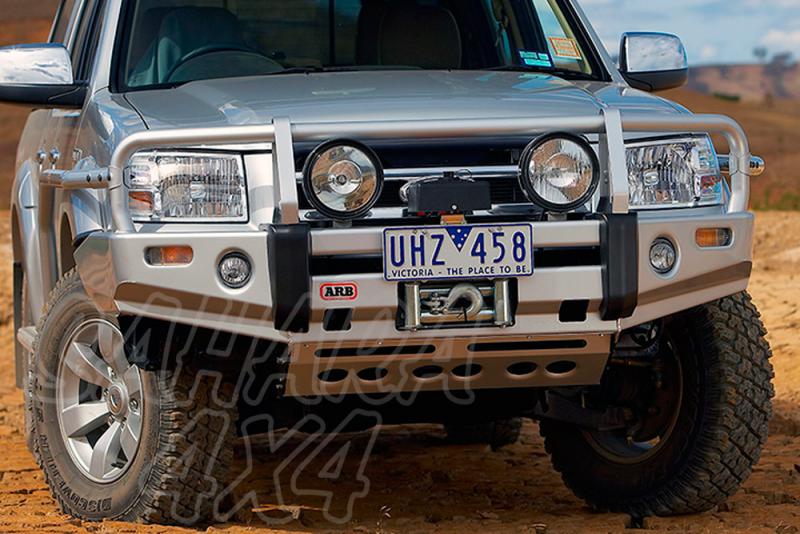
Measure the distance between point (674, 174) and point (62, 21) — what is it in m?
3.76

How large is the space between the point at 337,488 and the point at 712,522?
1556mm

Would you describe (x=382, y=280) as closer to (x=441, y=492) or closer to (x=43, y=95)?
(x=43, y=95)

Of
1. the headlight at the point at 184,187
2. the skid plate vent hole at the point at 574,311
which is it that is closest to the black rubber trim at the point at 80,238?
the headlight at the point at 184,187

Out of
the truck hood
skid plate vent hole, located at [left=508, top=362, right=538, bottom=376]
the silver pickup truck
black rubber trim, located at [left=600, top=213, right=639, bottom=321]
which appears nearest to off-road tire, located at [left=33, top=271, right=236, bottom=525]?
the silver pickup truck

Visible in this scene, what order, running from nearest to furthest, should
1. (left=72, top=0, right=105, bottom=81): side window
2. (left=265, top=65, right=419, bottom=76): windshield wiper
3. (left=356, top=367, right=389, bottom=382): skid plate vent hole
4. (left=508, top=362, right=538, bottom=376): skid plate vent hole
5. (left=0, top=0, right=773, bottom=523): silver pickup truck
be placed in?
(left=0, top=0, right=773, bottom=523): silver pickup truck
(left=356, top=367, right=389, bottom=382): skid plate vent hole
(left=508, top=362, right=538, bottom=376): skid plate vent hole
(left=265, top=65, right=419, bottom=76): windshield wiper
(left=72, top=0, right=105, bottom=81): side window

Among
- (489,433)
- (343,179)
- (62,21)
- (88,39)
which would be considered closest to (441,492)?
(489,433)

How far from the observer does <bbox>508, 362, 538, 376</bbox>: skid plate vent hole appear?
4.40m

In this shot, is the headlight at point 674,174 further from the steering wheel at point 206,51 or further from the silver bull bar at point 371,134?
the steering wheel at point 206,51

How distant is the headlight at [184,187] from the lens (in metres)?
4.12

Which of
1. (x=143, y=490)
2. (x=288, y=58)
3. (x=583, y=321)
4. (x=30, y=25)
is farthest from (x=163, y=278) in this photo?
(x=30, y=25)

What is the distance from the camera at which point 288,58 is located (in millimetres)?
5453

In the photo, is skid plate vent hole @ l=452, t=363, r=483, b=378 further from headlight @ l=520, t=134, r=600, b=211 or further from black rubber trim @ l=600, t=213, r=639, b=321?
headlight @ l=520, t=134, r=600, b=211

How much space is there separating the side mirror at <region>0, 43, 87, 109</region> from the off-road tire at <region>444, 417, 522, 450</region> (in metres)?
2.56

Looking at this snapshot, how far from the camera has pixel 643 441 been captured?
202 inches
